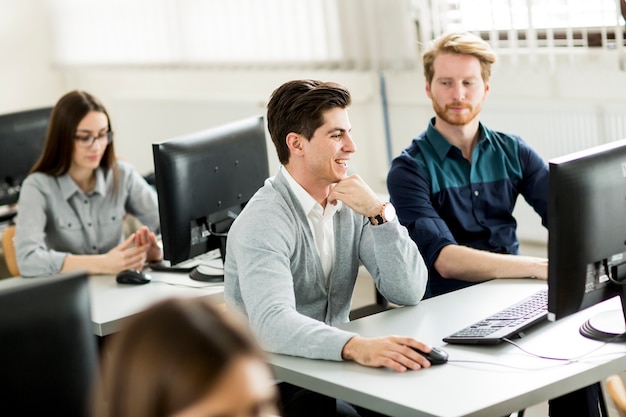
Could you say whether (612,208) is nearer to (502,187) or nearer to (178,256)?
(502,187)

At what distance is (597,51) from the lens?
3863 millimetres

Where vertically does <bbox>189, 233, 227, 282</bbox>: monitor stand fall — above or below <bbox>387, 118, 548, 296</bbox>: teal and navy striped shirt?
below

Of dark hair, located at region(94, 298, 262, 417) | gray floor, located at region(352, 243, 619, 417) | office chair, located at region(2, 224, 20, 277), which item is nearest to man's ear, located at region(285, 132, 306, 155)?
office chair, located at region(2, 224, 20, 277)

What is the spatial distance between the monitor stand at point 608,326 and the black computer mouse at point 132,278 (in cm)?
137

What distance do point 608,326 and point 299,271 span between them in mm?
731

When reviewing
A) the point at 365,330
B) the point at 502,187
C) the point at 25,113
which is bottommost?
the point at 365,330

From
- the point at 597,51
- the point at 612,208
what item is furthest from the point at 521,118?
the point at 612,208

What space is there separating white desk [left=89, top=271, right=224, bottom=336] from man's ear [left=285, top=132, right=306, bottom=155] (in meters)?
0.53

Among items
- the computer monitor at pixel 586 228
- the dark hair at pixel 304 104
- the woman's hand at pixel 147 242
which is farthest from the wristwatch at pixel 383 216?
the woman's hand at pixel 147 242

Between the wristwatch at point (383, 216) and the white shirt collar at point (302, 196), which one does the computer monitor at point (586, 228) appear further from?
the white shirt collar at point (302, 196)

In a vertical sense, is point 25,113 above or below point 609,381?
above

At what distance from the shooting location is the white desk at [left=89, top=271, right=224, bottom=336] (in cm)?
269

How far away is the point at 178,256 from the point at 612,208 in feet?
4.30

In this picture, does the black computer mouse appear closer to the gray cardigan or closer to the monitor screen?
the gray cardigan
